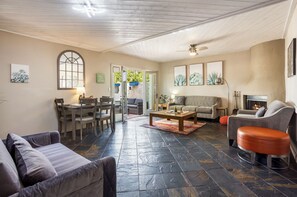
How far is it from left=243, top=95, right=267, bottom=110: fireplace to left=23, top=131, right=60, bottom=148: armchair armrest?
5584 mm

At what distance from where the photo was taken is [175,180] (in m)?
2.11

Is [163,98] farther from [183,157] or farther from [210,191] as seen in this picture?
[210,191]

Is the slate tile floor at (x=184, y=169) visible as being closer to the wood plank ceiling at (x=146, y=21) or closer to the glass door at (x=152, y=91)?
the wood plank ceiling at (x=146, y=21)

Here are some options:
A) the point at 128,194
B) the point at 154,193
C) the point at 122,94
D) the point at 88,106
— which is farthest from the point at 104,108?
the point at 154,193

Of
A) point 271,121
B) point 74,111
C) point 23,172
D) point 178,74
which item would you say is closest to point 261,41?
point 271,121

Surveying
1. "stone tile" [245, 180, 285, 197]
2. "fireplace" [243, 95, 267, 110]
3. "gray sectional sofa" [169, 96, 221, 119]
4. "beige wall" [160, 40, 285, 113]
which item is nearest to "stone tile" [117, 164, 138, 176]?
"stone tile" [245, 180, 285, 197]

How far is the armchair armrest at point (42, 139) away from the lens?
211cm

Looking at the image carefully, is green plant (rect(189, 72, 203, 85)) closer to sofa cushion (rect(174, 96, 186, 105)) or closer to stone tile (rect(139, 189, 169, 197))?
sofa cushion (rect(174, 96, 186, 105))

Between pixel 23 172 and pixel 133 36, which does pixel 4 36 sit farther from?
pixel 23 172

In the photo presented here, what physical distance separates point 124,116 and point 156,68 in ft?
10.0

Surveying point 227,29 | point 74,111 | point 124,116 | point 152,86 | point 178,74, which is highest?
point 227,29

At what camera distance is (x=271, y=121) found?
285cm

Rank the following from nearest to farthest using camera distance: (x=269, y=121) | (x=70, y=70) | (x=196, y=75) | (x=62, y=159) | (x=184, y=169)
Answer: (x=62, y=159), (x=184, y=169), (x=269, y=121), (x=70, y=70), (x=196, y=75)

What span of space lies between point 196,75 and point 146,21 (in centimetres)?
434
